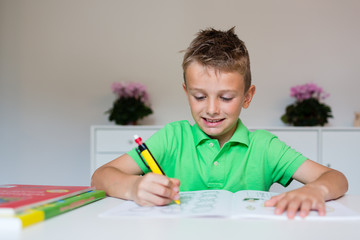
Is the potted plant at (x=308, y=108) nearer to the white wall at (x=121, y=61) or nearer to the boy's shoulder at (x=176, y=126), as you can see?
the white wall at (x=121, y=61)

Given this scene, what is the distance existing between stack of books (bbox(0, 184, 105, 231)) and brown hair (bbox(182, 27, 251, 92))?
0.47m

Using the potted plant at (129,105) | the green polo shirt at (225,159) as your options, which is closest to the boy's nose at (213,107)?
the green polo shirt at (225,159)

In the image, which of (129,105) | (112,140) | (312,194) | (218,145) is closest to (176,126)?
(218,145)

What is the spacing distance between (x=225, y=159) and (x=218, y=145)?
0.05 meters

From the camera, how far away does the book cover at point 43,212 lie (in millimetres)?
490

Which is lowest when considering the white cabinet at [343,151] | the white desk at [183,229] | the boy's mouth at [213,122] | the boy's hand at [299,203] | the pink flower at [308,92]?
the white cabinet at [343,151]

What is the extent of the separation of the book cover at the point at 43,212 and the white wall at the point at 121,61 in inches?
85.8

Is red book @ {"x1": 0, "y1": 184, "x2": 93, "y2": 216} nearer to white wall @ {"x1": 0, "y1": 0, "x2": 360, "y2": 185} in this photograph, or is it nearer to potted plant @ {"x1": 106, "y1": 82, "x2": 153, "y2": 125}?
potted plant @ {"x1": 106, "y1": 82, "x2": 153, "y2": 125}

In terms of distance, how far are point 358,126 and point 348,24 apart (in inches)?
32.3

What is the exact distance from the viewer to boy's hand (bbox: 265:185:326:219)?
0.59 m

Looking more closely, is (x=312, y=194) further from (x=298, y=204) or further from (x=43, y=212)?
(x=43, y=212)

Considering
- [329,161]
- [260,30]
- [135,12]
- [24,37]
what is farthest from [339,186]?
[24,37]

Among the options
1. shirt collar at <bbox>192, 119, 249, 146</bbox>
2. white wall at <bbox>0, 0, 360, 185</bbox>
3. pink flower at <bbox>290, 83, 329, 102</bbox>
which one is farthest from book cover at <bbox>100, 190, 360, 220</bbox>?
white wall at <bbox>0, 0, 360, 185</bbox>

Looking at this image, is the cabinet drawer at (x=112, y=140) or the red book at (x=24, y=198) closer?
the red book at (x=24, y=198)
